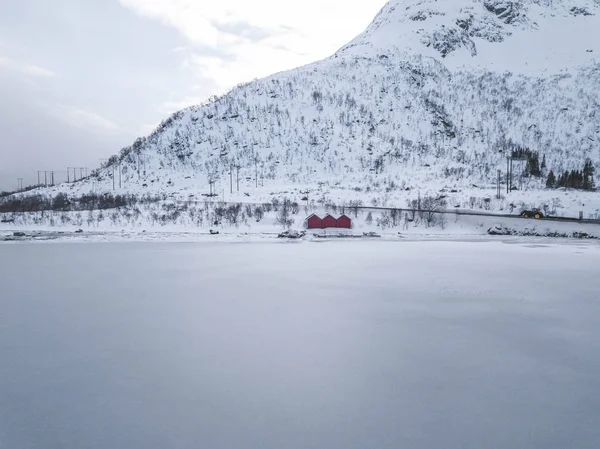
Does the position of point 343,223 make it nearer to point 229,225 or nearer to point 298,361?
point 229,225

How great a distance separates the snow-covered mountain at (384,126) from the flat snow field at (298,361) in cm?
4434

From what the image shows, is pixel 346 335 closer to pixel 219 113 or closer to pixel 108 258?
pixel 108 258

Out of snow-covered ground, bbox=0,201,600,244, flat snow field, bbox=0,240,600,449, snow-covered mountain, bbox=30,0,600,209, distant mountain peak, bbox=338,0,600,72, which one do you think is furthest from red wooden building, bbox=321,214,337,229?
Result: distant mountain peak, bbox=338,0,600,72

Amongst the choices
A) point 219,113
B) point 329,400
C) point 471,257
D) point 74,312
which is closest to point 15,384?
point 74,312

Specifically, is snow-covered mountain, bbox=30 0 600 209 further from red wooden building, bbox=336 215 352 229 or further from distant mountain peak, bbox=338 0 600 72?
red wooden building, bbox=336 215 352 229

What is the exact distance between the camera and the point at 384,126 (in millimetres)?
103438

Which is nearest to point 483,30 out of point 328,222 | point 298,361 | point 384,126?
point 384,126

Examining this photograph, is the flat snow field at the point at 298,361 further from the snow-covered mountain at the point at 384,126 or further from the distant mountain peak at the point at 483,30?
the distant mountain peak at the point at 483,30

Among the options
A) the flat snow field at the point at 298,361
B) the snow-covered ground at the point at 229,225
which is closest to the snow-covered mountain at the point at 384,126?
the snow-covered ground at the point at 229,225

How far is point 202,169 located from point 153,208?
150 ft

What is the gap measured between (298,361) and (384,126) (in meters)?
102

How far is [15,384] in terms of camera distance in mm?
6574

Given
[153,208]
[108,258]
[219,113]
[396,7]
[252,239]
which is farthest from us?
[396,7]

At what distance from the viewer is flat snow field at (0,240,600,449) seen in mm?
5496
